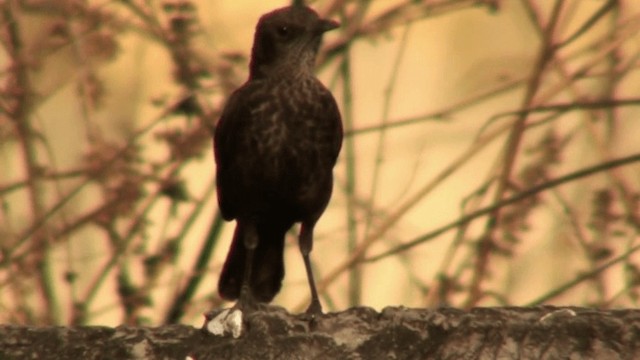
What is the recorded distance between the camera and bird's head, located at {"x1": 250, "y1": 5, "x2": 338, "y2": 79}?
3969mm

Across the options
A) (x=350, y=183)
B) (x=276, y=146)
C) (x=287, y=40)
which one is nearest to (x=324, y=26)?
(x=287, y=40)

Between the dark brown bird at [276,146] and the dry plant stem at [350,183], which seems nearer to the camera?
the dark brown bird at [276,146]

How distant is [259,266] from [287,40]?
676 mm

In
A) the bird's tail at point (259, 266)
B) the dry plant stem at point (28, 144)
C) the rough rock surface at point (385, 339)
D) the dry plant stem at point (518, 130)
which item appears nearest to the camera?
the rough rock surface at point (385, 339)

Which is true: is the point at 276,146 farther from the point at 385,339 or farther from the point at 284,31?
the point at 385,339

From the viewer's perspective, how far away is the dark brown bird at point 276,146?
3.86m

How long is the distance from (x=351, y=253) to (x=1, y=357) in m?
1.89

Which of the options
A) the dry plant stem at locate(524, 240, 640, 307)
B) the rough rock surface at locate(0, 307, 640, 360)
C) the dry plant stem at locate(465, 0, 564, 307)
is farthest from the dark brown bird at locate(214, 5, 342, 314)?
the rough rock surface at locate(0, 307, 640, 360)

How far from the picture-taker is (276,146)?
386 cm

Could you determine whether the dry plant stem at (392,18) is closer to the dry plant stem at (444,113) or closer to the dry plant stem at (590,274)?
the dry plant stem at (444,113)

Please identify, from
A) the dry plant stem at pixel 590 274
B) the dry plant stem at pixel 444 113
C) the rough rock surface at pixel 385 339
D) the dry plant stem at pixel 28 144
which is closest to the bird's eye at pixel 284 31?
the dry plant stem at pixel 444 113

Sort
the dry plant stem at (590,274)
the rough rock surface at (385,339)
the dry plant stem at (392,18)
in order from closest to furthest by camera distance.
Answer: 1. the rough rock surface at (385,339)
2. the dry plant stem at (590,274)
3. the dry plant stem at (392,18)

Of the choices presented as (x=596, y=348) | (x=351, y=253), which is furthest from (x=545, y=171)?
(x=596, y=348)

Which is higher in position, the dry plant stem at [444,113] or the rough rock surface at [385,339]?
the dry plant stem at [444,113]
